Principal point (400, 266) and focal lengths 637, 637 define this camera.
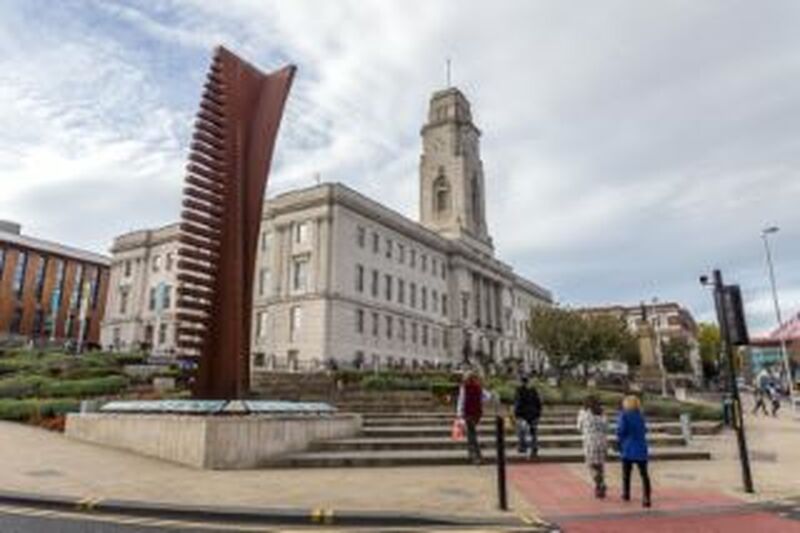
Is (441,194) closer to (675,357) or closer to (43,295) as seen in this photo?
(675,357)

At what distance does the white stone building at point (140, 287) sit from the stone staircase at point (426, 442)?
165ft

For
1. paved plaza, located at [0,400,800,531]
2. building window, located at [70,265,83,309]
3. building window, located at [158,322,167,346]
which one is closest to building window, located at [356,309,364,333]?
building window, located at [158,322,167,346]

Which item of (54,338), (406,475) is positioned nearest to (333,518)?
(406,475)

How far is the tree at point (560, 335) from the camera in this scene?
52500 mm

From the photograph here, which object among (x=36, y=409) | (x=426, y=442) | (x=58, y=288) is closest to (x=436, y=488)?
(x=426, y=442)

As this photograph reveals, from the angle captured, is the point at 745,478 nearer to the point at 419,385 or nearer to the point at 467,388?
the point at 467,388

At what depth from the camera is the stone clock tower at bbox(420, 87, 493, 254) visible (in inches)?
3187

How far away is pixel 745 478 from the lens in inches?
403

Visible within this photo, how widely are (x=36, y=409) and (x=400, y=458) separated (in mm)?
12878

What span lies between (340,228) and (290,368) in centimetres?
1287

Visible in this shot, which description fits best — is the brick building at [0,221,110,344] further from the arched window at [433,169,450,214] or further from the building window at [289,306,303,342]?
the arched window at [433,169,450,214]

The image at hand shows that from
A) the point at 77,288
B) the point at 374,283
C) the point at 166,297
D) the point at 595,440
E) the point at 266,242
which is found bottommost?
the point at 595,440

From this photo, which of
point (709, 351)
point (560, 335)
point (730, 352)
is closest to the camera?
point (730, 352)

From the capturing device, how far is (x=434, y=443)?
14547 mm
